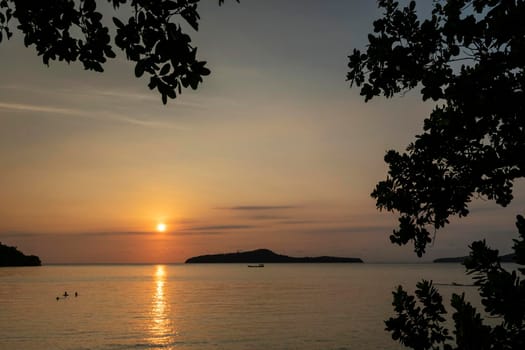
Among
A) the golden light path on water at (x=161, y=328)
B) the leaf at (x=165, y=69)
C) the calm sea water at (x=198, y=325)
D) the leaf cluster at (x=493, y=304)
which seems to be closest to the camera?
the leaf cluster at (x=493, y=304)

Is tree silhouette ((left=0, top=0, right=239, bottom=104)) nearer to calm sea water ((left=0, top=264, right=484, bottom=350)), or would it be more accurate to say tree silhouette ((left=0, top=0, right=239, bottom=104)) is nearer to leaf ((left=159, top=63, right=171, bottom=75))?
leaf ((left=159, top=63, right=171, bottom=75))

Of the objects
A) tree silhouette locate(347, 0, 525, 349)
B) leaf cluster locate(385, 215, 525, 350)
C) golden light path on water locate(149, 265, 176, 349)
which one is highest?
tree silhouette locate(347, 0, 525, 349)

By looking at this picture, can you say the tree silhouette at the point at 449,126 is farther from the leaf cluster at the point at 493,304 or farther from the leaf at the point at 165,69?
the leaf at the point at 165,69

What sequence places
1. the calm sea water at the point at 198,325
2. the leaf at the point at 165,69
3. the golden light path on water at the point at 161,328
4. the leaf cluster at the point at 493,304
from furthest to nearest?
the golden light path on water at the point at 161,328 → the calm sea water at the point at 198,325 → the leaf at the point at 165,69 → the leaf cluster at the point at 493,304

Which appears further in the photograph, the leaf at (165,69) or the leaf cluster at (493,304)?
the leaf at (165,69)

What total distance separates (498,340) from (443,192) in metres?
3.00

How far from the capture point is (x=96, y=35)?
686 cm

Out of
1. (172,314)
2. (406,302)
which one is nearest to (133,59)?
(406,302)

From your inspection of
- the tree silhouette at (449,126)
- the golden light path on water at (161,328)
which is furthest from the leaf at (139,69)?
the golden light path on water at (161,328)

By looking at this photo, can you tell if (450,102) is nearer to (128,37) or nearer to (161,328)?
(128,37)

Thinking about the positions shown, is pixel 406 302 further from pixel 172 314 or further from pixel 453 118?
pixel 172 314

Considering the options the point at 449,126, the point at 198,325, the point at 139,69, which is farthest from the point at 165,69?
the point at 198,325

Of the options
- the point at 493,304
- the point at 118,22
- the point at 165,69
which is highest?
the point at 118,22

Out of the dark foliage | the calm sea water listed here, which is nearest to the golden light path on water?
the calm sea water
